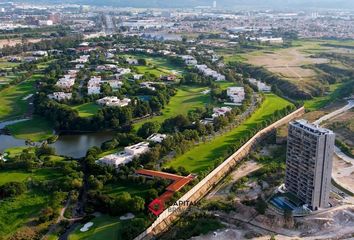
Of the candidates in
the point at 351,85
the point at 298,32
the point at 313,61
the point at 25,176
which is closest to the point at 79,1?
the point at 298,32

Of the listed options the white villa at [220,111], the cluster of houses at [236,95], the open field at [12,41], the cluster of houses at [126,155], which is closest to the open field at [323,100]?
the cluster of houses at [236,95]

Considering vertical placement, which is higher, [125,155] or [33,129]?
[125,155]

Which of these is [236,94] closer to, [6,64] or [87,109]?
[87,109]

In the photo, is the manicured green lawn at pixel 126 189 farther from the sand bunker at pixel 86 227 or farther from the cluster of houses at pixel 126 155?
the sand bunker at pixel 86 227

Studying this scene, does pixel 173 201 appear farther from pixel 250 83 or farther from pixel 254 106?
pixel 250 83

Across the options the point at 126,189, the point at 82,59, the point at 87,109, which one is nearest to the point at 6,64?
the point at 82,59

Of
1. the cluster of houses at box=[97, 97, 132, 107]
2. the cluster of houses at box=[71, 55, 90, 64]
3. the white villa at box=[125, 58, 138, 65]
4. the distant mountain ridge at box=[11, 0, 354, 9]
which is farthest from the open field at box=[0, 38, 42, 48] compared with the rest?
the distant mountain ridge at box=[11, 0, 354, 9]
